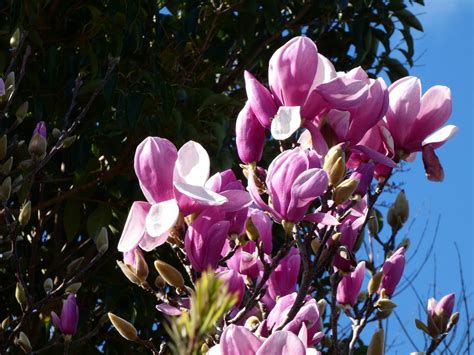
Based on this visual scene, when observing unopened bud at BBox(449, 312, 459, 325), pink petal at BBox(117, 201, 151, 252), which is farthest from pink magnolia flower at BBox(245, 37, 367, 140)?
unopened bud at BBox(449, 312, 459, 325)

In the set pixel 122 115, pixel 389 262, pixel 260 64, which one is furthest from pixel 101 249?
pixel 260 64

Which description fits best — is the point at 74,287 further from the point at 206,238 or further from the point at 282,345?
the point at 282,345

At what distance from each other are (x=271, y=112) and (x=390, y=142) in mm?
116

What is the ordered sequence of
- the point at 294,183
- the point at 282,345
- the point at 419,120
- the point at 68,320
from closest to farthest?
the point at 282,345
the point at 294,183
the point at 419,120
the point at 68,320

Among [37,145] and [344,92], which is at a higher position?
[344,92]

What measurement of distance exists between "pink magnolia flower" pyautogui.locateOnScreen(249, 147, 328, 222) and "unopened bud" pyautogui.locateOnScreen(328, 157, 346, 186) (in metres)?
0.02

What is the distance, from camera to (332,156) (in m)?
0.79

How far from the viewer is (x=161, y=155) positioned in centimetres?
81

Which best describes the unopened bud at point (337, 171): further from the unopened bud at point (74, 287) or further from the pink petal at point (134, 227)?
the unopened bud at point (74, 287)

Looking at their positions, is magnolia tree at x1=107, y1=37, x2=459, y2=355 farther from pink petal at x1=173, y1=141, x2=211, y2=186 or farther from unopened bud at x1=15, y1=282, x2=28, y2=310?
unopened bud at x1=15, y1=282, x2=28, y2=310

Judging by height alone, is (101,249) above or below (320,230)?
below

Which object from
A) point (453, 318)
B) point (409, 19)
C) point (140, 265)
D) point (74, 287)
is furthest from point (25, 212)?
point (409, 19)

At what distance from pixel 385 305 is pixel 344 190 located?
193 millimetres

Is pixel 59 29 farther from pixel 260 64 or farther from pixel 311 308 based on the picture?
pixel 311 308
